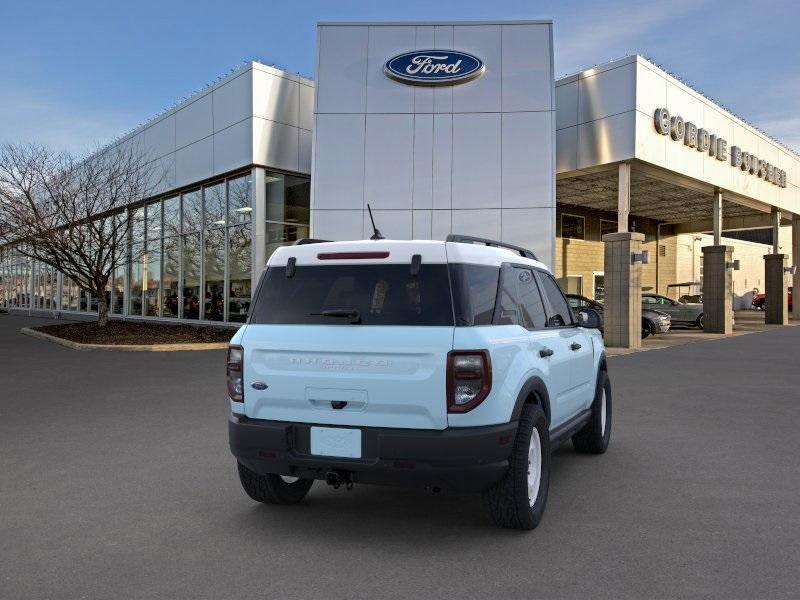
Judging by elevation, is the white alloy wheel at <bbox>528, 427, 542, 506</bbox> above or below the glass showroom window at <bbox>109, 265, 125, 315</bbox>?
below

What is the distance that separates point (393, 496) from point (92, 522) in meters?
2.05

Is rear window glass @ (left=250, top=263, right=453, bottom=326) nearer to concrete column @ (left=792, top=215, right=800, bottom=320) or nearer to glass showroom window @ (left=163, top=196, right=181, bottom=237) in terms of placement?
glass showroom window @ (left=163, top=196, right=181, bottom=237)

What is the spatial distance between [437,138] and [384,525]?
1559 cm

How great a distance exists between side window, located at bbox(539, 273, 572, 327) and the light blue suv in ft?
2.32

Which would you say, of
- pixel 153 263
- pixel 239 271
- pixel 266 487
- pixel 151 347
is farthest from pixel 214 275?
pixel 266 487

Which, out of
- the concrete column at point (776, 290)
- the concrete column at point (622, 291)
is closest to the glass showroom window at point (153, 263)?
the concrete column at point (622, 291)

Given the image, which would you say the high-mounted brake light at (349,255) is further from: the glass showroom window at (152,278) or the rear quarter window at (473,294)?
the glass showroom window at (152,278)

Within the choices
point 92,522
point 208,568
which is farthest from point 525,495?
point 92,522

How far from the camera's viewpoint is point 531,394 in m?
4.30

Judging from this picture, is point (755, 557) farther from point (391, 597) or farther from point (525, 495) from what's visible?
point (391, 597)

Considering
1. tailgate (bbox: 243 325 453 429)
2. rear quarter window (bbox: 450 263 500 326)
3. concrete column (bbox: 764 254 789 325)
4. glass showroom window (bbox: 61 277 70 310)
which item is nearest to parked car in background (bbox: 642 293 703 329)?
concrete column (bbox: 764 254 789 325)

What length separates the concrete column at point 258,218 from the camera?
20.4 m

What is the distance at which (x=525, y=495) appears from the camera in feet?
13.2

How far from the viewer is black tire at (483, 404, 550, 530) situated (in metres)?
3.95
